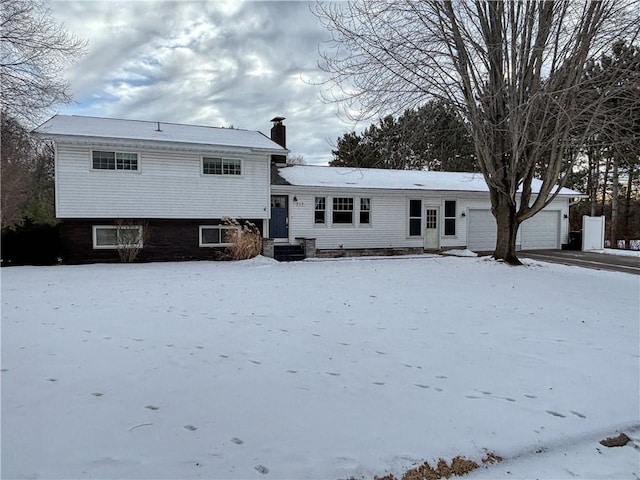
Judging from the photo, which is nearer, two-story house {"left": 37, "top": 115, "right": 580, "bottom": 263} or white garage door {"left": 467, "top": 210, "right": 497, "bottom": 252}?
two-story house {"left": 37, "top": 115, "right": 580, "bottom": 263}

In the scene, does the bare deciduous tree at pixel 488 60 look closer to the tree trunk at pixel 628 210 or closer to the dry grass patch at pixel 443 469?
the dry grass patch at pixel 443 469

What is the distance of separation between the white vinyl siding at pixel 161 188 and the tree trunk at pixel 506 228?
8.34 m

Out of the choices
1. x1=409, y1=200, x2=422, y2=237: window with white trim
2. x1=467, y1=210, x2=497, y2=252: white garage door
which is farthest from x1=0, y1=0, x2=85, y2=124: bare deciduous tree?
x1=467, y1=210, x2=497, y2=252: white garage door

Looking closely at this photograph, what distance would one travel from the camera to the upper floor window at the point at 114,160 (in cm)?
1443

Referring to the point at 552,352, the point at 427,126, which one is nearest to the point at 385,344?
the point at 552,352

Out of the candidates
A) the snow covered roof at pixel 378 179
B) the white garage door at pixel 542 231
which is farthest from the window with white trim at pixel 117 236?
the white garage door at pixel 542 231

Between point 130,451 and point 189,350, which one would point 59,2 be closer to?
point 189,350

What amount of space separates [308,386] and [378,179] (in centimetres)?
1672

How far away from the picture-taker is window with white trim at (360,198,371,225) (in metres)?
18.6

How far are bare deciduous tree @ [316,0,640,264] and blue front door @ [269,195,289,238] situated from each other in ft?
21.7

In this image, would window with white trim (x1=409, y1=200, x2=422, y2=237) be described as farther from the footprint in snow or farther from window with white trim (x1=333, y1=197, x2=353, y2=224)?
the footprint in snow

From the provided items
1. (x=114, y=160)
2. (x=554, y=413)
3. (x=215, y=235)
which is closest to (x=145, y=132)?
(x=114, y=160)

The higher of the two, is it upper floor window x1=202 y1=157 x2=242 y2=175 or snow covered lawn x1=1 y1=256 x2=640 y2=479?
upper floor window x1=202 y1=157 x2=242 y2=175

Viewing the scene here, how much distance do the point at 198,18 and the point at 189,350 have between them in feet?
29.8
